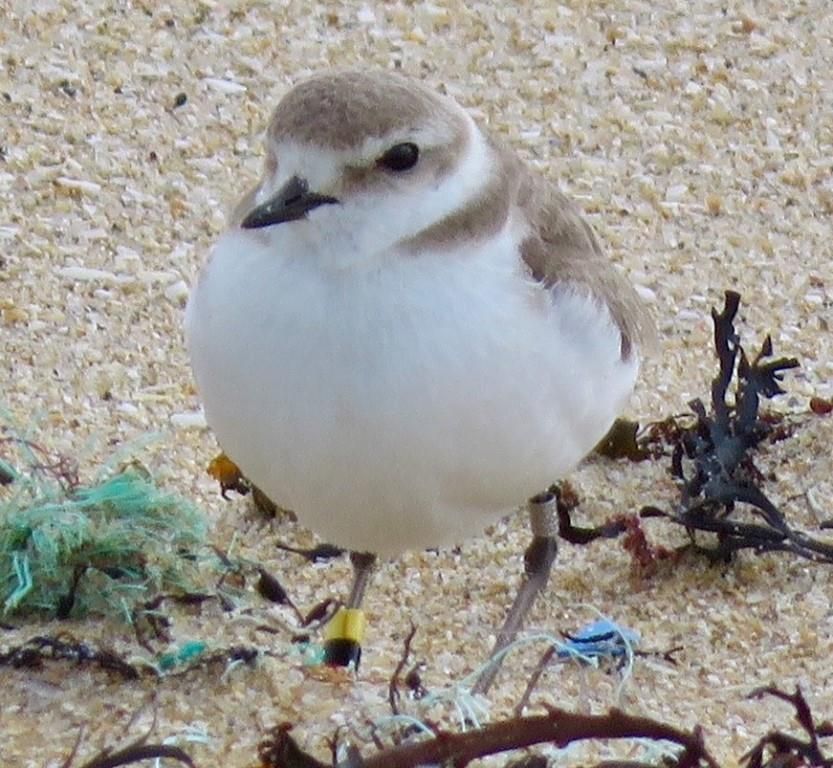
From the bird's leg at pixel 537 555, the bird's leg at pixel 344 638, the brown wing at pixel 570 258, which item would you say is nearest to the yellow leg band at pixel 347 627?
the bird's leg at pixel 344 638

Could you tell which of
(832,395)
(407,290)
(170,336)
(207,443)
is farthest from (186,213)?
(407,290)

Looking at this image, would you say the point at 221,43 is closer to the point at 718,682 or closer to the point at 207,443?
the point at 207,443

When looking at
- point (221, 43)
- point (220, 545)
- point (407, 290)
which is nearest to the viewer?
point (407, 290)

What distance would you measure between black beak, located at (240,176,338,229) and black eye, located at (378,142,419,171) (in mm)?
94

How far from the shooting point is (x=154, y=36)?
4.27 metres

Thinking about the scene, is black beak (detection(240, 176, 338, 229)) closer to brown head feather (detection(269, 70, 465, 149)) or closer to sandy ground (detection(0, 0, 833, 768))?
brown head feather (detection(269, 70, 465, 149))

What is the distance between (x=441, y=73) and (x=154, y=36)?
2.13ft

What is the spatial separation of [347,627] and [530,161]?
1.68m

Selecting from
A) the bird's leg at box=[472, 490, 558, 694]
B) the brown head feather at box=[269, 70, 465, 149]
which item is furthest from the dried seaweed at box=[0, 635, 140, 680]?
the brown head feather at box=[269, 70, 465, 149]

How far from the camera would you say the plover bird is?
88.5 inches

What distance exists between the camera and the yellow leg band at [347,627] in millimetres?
2600

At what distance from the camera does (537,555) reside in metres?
2.91

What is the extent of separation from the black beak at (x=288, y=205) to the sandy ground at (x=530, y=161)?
0.63 m

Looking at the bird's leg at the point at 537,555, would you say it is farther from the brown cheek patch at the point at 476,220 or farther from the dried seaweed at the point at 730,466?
the brown cheek patch at the point at 476,220
